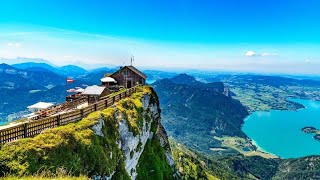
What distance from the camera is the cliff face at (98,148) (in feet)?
72.8

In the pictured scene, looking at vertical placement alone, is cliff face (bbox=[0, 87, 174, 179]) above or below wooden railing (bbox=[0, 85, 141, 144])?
below

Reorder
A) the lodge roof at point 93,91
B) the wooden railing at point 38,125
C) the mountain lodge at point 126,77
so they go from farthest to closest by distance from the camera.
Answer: the mountain lodge at point 126,77
the lodge roof at point 93,91
the wooden railing at point 38,125

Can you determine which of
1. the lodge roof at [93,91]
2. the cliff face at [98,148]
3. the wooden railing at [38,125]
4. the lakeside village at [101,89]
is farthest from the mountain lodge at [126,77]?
the wooden railing at [38,125]

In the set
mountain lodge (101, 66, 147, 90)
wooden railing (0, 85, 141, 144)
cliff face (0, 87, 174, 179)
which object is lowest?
cliff face (0, 87, 174, 179)

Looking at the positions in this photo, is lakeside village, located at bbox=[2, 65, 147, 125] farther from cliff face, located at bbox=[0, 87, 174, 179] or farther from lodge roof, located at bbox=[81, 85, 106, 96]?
cliff face, located at bbox=[0, 87, 174, 179]

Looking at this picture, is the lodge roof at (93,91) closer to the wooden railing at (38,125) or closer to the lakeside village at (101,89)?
the lakeside village at (101,89)

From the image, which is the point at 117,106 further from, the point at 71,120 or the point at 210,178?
the point at 210,178

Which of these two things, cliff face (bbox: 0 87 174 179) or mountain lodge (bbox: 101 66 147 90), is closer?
cliff face (bbox: 0 87 174 179)

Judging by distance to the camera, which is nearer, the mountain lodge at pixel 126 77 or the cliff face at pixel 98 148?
the cliff face at pixel 98 148

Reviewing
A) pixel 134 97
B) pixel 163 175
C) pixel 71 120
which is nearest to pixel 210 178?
pixel 163 175

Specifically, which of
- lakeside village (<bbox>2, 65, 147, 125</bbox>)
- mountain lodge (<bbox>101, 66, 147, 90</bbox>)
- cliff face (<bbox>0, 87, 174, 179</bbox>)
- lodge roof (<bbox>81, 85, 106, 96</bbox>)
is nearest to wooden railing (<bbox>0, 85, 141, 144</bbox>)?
cliff face (<bbox>0, 87, 174, 179</bbox>)

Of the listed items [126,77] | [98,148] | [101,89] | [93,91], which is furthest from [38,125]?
[126,77]

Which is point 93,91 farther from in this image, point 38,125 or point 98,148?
point 38,125

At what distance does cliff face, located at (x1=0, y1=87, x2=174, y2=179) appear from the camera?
22.2 m
